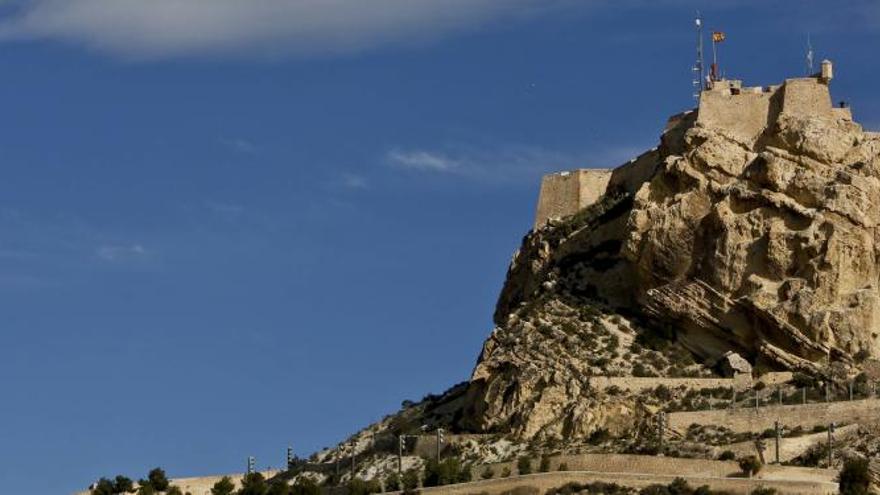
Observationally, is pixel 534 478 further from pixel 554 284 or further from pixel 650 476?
pixel 554 284

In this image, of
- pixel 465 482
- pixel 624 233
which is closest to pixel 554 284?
pixel 624 233

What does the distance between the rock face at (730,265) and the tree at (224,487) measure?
32.9 feet

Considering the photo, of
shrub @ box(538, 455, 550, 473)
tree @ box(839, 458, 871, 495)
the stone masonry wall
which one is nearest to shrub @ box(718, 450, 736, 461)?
the stone masonry wall

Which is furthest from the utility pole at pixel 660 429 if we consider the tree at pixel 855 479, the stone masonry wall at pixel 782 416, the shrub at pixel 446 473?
the tree at pixel 855 479

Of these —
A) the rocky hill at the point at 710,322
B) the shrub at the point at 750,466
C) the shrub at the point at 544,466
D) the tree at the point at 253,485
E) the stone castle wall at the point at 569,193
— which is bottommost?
the shrub at the point at 750,466

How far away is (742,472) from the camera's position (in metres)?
116

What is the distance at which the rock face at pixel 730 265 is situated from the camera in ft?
405

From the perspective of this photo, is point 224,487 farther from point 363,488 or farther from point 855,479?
point 855,479

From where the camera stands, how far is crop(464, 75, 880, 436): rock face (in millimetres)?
123562

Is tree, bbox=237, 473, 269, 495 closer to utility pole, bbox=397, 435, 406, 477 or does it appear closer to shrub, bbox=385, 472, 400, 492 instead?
utility pole, bbox=397, 435, 406, 477

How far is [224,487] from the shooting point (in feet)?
429

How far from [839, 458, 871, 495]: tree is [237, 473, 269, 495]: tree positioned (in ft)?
77.5

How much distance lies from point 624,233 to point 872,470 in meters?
18.1

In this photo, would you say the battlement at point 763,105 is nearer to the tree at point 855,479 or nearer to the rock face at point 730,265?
the rock face at point 730,265
